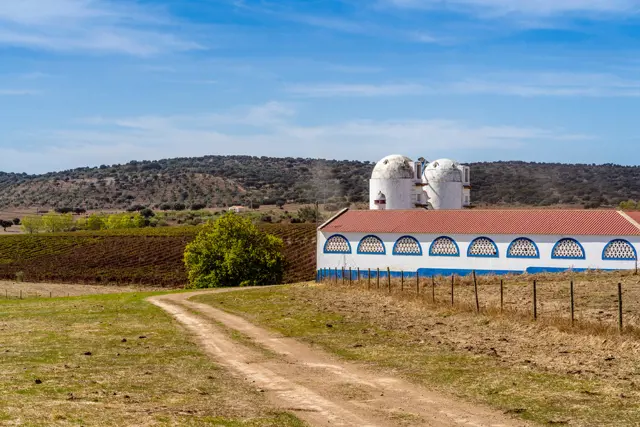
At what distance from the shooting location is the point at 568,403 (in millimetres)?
16078

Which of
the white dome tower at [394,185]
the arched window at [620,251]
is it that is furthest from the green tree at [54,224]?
the arched window at [620,251]

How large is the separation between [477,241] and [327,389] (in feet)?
116

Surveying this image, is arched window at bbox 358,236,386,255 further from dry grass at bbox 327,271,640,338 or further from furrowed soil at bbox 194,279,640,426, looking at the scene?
furrowed soil at bbox 194,279,640,426

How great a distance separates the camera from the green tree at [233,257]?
58531 millimetres

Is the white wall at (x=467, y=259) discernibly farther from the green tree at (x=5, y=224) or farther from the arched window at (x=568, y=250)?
the green tree at (x=5, y=224)

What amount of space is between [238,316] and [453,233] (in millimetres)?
22912

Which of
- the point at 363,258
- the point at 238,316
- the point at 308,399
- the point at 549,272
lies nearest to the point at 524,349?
the point at 308,399

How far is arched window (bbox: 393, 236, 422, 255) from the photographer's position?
5330 cm

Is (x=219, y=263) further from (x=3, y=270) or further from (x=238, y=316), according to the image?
(x=3, y=270)

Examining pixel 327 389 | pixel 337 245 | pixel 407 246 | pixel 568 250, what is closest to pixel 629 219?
pixel 568 250

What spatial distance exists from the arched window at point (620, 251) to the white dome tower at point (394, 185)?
64.3 feet

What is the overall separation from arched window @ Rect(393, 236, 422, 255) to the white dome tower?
10.8 meters

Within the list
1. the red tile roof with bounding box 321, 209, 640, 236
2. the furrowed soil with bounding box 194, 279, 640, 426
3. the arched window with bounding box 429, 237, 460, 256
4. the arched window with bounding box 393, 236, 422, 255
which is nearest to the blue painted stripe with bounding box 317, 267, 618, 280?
the arched window with bounding box 429, 237, 460, 256

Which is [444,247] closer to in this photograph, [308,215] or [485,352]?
[485,352]
